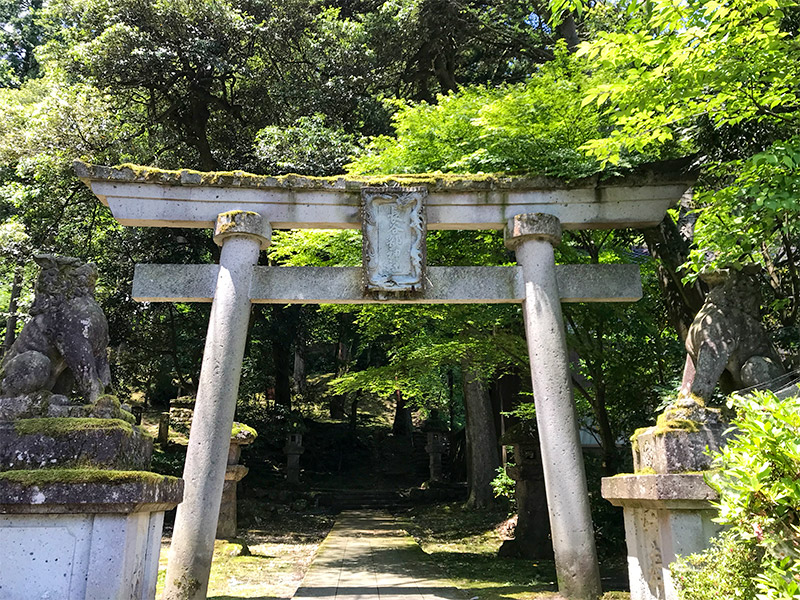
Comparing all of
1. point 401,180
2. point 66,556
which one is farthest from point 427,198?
point 66,556

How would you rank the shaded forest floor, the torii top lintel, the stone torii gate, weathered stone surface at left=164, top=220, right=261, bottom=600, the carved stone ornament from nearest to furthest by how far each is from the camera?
weathered stone surface at left=164, top=220, right=261, bottom=600
the stone torii gate
the carved stone ornament
the torii top lintel
the shaded forest floor

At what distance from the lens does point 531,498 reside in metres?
10.0

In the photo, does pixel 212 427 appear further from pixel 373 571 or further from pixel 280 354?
pixel 280 354

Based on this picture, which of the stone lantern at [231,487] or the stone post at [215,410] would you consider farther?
the stone lantern at [231,487]

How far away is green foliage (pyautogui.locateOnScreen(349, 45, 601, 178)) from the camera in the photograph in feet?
27.0

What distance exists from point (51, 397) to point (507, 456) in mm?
12742

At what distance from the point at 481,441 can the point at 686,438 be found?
12019mm

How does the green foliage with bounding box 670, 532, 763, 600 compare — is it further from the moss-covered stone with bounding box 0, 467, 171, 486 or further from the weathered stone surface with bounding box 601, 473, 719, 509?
the moss-covered stone with bounding box 0, 467, 171, 486

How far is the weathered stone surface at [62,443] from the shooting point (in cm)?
408

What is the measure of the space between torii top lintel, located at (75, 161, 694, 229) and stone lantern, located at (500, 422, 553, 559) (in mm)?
4459

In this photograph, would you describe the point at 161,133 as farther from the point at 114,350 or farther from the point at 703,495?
the point at 703,495

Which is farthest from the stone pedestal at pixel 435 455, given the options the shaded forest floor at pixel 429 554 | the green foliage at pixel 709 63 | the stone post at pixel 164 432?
Result: the green foliage at pixel 709 63

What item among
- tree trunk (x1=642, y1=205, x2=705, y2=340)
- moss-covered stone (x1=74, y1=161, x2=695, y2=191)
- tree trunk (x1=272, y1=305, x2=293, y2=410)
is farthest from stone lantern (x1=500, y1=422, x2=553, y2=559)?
tree trunk (x1=272, y1=305, x2=293, y2=410)

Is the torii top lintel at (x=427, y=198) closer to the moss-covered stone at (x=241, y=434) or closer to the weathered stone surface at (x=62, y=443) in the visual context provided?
the weathered stone surface at (x=62, y=443)
